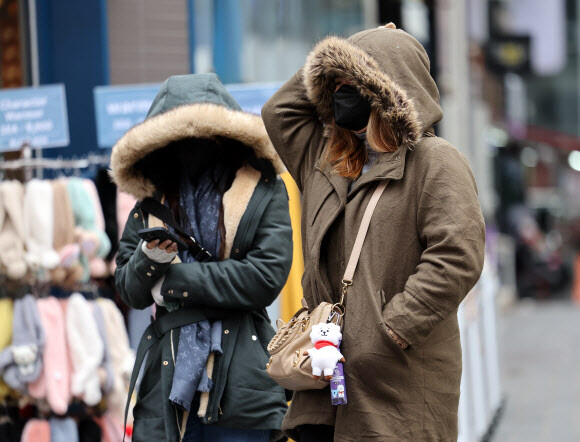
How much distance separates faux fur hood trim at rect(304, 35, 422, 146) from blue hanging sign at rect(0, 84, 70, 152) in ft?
8.57

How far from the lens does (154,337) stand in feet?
11.2

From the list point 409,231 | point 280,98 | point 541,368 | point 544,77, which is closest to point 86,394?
point 280,98

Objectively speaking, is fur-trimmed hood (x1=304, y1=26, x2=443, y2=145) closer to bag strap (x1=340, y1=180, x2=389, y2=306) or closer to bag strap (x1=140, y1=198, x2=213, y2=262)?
bag strap (x1=340, y1=180, x2=389, y2=306)

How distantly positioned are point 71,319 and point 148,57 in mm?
3103

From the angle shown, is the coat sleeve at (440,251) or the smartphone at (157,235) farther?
the smartphone at (157,235)

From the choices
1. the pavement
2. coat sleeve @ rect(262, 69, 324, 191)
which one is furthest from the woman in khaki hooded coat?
the pavement

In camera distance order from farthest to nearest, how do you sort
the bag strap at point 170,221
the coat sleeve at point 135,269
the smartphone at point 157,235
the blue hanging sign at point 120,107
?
the blue hanging sign at point 120,107
the bag strap at point 170,221
the coat sleeve at point 135,269
the smartphone at point 157,235

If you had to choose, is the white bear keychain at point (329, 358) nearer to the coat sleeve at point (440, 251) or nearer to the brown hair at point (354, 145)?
the coat sleeve at point (440, 251)

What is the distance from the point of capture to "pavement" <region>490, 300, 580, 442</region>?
7945 mm

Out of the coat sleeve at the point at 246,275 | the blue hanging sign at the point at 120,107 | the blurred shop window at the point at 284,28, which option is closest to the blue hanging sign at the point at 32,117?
the blue hanging sign at the point at 120,107

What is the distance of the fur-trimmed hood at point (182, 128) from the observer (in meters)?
3.47

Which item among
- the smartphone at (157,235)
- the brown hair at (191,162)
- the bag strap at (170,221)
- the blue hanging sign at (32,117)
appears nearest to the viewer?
the smartphone at (157,235)

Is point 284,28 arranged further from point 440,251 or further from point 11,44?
point 440,251

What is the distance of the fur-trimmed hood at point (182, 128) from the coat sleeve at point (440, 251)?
0.87 metres
